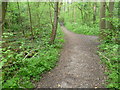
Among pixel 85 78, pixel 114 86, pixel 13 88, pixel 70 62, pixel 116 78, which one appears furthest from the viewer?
pixel 70 62

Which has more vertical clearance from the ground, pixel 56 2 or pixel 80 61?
pixel 56 2

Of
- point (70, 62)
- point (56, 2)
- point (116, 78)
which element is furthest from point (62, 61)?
point (56, 2)

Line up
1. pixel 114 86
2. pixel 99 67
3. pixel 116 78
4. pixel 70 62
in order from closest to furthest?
pixel 114 86 → pixel 116 78 → pixel 99 67 → pixel 70 62

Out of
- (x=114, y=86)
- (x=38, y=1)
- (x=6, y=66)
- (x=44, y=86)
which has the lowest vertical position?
(x=44, y=86)

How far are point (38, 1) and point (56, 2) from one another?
13.9ft

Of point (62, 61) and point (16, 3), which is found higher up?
point (16, 3)

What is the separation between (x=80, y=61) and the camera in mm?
6031

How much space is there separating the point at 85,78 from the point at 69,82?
2.67 feet

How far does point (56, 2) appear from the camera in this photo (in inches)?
325

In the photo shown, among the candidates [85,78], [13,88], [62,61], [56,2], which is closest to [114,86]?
[85,78]

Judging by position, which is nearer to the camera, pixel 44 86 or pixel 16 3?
pixel 44 86

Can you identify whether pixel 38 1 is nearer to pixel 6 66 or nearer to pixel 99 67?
pixel 6 66

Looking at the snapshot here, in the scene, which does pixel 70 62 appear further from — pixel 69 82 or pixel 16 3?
pixel 16 3

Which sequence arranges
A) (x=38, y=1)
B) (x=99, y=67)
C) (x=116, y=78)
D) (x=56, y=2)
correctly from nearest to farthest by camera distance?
(x=116, y=78) < (x=99, y=67) < (x=56, y=2) < (x=38, y=1)
